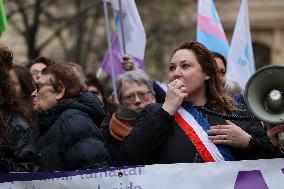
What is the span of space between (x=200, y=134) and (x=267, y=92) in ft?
1.51

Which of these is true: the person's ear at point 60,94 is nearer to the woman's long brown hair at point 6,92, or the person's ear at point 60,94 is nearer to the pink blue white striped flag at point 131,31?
the woman's long brown hair at point 6,92

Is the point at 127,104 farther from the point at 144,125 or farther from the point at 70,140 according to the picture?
the point at 144,125

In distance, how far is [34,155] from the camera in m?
4.45

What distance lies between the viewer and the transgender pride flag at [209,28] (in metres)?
7.70

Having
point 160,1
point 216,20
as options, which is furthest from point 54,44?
point 216,20

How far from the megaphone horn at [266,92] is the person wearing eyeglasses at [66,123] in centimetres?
105

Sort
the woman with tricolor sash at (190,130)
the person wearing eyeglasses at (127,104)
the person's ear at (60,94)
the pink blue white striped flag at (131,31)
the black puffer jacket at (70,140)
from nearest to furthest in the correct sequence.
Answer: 1. the woman with tricolor sash at (190,130)
2. the black puffer jacket at (70,140)
3. the person's ear at (60,94)
4. the person wearing eyeglasses at (127,104)
5. the pink blue white striped flag at (131,31)

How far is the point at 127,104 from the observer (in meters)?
5.98

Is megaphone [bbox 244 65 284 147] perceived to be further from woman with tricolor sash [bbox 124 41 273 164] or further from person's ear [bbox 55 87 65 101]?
person's ear [bbox 55 87 65 101]

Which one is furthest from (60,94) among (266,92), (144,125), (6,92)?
(266,92)

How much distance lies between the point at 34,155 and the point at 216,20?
3.79m

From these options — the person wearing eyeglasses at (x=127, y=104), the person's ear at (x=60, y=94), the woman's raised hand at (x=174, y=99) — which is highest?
the woman's raised hand at (x=174, y=99)

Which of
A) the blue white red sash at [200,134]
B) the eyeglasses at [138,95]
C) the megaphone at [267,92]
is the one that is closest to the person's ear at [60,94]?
the eyeglasses at [138,95]

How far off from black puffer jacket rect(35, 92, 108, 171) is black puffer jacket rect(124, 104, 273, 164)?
33 cm
